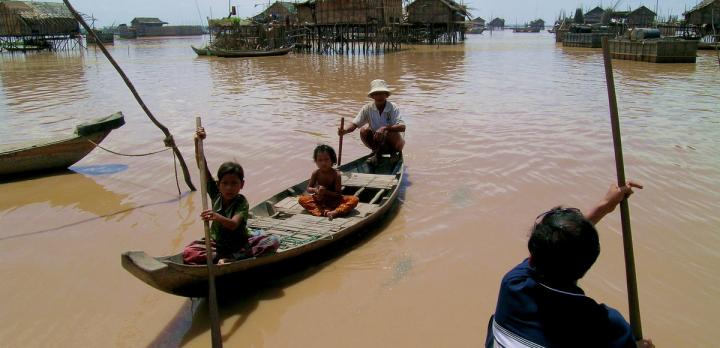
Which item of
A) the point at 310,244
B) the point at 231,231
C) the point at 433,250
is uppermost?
the point at 231,231

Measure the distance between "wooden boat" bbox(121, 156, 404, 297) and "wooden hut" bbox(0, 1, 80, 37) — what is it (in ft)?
131

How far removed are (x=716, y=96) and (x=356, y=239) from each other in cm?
1257

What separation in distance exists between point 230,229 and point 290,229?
2.98 feet

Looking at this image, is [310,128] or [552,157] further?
[310,128]

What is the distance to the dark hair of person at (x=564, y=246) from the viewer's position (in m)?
1.54

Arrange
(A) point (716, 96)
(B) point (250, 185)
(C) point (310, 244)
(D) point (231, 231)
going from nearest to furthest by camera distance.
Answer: (D) point (231, 231), (C) point (310, 244), (B) point (250, 185), (A) point (716, 96)

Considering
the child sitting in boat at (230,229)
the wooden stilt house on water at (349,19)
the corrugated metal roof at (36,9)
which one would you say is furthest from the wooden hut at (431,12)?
the child sitting in boat at (230,229)

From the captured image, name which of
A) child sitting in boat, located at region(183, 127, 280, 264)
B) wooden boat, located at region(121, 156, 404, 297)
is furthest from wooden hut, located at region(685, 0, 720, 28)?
child sitting in boat, located at region(183, 127, 280, 264)

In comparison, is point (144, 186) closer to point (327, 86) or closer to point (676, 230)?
point (676, 230)

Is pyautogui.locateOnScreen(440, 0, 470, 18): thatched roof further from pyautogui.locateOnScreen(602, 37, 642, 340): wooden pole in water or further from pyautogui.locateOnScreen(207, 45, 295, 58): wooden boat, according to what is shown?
pyautogui.locateOnScreen(602, 37, 642, 340): wooden pole in water

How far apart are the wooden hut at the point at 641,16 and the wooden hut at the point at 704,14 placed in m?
7.99

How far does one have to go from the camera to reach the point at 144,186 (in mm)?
6797

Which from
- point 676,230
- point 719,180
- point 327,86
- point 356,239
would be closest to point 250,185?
point 356,239

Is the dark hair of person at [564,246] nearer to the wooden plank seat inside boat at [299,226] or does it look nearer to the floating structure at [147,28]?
the wooden plank seat inside boat at [299,226]
